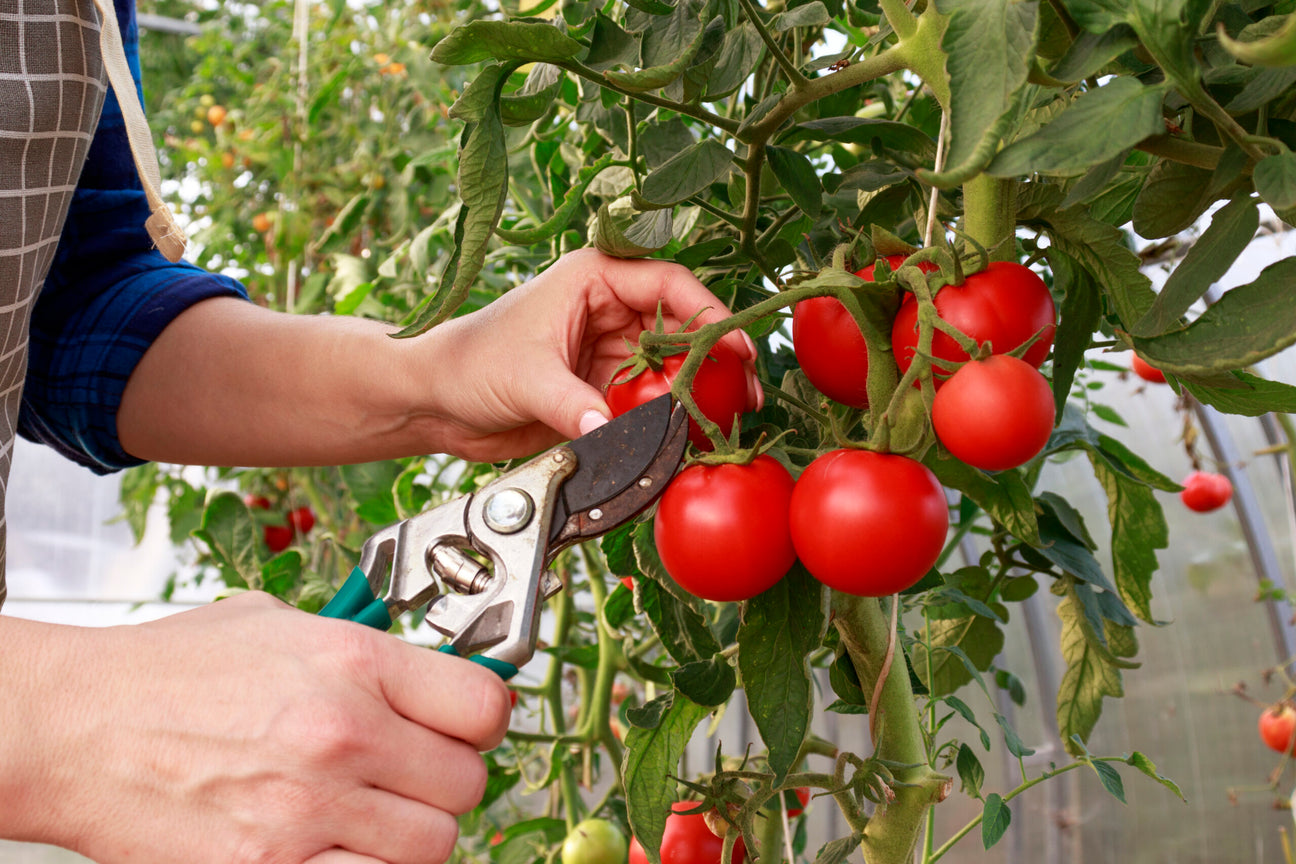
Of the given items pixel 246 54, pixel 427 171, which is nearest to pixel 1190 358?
pixel 427 171

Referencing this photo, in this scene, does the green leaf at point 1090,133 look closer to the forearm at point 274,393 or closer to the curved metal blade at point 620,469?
the curved metal blade at point 620,469

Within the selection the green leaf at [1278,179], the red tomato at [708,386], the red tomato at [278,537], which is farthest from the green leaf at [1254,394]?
the red tomato at [278,537]

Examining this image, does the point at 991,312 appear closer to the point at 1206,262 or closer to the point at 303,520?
the point at 1206,262

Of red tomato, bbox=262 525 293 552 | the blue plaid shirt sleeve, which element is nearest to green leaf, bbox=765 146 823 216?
the blue plaid shirt sleeve

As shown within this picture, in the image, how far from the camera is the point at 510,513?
1.75 ft

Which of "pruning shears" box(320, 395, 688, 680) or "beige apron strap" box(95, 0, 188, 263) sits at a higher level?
"beige apron strap" box(95, 0, 188, 263)

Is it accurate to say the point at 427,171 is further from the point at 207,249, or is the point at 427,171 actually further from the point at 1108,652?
the point at 1108,652

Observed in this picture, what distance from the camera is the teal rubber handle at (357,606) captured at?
0.52 metres

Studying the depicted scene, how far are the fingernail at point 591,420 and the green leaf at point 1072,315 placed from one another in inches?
9.5

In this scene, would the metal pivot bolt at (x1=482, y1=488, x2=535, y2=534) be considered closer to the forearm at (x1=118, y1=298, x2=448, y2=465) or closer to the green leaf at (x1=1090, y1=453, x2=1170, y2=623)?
the forearm at (x1=118, y1=298, x2=448, y2=465)

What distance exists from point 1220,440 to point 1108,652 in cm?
123

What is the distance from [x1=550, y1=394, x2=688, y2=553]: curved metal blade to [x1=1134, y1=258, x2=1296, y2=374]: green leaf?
0.23 m

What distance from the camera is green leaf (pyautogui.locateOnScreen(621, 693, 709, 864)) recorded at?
24.4 inches

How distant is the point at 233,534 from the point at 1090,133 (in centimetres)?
111
